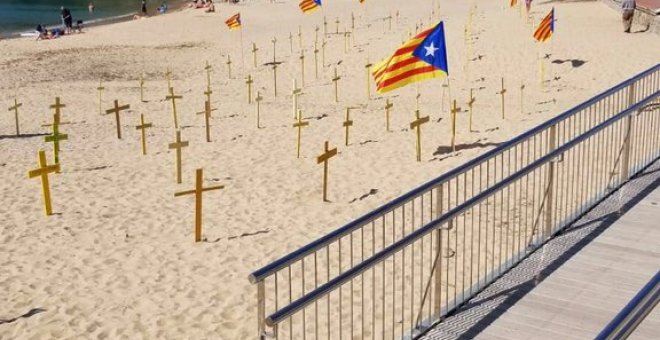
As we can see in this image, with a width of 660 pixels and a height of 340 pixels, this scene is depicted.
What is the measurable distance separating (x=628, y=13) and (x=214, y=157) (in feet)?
56.4

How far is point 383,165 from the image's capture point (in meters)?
15.8

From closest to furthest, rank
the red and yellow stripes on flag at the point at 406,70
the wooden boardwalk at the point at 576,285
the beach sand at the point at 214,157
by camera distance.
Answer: the wooden boardwalk at the point at 576,285 < the beach sand at the point at 214,157 < the red and yellow stripes on flag at the point at 406,70

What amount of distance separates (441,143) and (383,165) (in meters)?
1.97

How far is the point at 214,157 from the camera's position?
56.2 feet

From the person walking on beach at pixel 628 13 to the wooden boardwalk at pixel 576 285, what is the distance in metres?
21.7

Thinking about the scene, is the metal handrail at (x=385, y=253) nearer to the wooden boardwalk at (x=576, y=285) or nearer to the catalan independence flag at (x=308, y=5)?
the wooden boardwalk at (x=576, y=285)

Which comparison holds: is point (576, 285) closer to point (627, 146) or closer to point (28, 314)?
point (627, 146)

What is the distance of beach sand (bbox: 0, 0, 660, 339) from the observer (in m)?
9.94

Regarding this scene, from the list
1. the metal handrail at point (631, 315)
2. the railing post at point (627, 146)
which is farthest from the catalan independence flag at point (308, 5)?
the metal handrail at point (631, 315)

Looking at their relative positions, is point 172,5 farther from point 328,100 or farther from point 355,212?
point 355,212

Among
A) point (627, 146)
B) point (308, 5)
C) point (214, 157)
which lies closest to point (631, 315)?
point (627, 146)

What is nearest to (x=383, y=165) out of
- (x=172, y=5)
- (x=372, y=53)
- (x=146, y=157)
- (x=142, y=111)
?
(x=146, y=157)

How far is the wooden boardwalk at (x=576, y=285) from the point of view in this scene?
6.12 meters

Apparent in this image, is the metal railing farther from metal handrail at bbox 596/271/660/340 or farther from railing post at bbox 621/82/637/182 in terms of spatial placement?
metal handrail at bbox 596/271/660/340
